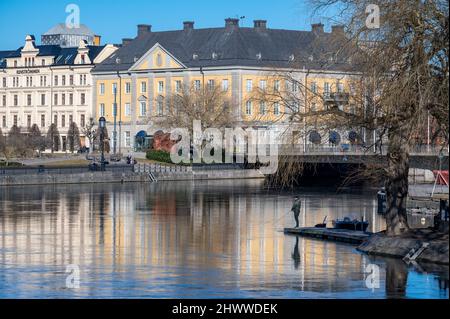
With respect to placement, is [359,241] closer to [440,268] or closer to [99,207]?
[440,268]

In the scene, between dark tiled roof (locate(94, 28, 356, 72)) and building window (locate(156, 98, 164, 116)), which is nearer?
building window (locate(156, 98, 164, 116))

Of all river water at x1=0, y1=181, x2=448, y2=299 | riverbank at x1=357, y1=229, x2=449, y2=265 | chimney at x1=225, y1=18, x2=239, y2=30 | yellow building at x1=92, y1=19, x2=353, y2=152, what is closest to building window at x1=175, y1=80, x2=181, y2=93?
yellow building at x1=92, y1=19, x2=353, y2=152

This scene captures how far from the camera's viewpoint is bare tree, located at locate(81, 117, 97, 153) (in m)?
128

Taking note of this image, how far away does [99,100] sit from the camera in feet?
448

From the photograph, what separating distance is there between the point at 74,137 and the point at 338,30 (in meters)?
97.2

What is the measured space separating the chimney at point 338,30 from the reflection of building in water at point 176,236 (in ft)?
23.9

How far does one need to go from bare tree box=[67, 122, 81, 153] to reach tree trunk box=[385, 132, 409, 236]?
9751 cm

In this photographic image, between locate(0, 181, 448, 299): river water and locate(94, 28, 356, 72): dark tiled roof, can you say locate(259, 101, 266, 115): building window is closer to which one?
locate(0, 181, 448, 299): river water

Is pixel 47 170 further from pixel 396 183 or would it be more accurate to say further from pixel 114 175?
pixel 396 183

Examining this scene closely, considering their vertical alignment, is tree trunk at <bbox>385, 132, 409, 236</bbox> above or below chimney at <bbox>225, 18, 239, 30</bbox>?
below

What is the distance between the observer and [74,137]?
13625cm

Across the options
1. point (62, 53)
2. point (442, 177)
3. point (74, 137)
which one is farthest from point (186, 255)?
point (62, 53)

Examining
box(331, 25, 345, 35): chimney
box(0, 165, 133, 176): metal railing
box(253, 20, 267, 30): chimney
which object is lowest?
box(0, 165, 133, 176): metal railing
